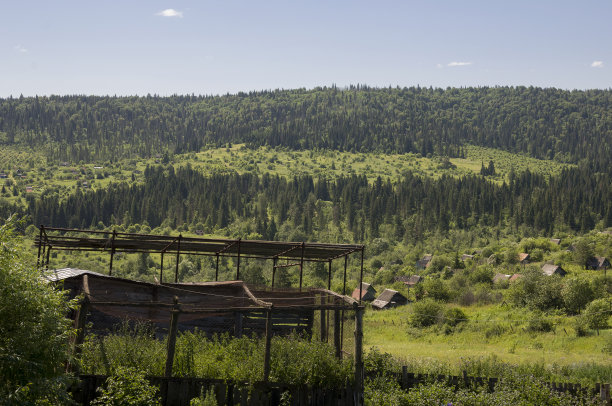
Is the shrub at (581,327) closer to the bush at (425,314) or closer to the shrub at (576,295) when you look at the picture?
the shrub at (576,295)

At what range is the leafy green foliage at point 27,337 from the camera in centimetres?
956

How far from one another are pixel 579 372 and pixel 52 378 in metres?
22.4

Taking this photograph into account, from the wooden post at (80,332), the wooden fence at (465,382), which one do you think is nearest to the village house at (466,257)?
the wooden fence at (465,382)

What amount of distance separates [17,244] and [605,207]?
497 ft

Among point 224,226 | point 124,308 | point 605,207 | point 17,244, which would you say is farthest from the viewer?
point 224,226

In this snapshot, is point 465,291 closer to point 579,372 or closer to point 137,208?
point 579,372

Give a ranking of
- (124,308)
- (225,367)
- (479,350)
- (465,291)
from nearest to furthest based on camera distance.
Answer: (225,367)
(124,308)
(479,350)
(465,291)

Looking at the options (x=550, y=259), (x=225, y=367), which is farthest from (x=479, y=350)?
(x=550, y=259)

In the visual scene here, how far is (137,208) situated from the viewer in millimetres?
160375

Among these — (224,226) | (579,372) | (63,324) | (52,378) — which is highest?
(63,324)

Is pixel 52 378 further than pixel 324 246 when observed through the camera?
No

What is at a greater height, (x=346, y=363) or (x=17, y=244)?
(x=17, y=244)

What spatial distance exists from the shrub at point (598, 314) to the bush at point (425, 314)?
12825 millimetres

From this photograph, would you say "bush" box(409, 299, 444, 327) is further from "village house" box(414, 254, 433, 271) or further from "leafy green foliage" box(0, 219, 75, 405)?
"village house" box(414, 254, 433, 271)
